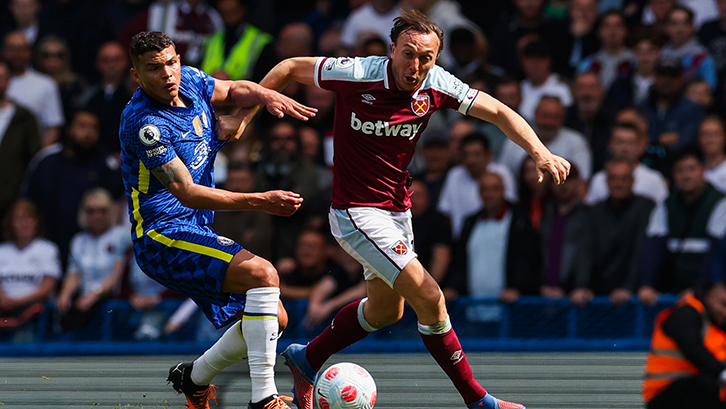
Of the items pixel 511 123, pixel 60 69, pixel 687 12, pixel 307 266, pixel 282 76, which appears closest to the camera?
pixel 511 123

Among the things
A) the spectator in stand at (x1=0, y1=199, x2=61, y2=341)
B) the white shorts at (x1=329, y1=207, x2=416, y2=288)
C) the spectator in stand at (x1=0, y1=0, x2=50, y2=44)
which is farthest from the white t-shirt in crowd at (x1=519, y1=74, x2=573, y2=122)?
the spectator in stand at (x1=0, y1=0, x2=50, y2=44)

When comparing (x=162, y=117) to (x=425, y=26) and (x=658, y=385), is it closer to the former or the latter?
(x=425, y=26)

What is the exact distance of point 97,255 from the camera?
8.60 meters

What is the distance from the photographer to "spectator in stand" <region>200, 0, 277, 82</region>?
9500 millimetres

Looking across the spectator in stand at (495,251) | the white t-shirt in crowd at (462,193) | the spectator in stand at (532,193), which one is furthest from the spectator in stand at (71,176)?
the spectator in stand at (532,193)

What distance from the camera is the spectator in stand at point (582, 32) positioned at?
9680 mm

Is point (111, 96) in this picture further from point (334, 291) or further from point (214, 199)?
point (214, 199)

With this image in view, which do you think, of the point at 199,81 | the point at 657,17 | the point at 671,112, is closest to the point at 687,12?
the point at 657,17

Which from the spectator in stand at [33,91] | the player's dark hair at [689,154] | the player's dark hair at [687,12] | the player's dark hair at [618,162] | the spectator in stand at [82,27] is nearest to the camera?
the player's dark hair at [689,154]

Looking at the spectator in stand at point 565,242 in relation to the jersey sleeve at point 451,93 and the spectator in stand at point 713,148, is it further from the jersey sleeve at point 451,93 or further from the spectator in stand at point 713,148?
the jersey sleeve at point 451,93

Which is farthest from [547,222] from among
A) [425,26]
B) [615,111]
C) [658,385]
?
[425,26]

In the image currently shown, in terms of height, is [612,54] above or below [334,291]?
above

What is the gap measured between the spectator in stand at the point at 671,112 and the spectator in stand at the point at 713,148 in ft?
0.90

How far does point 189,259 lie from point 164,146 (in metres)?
0.58
